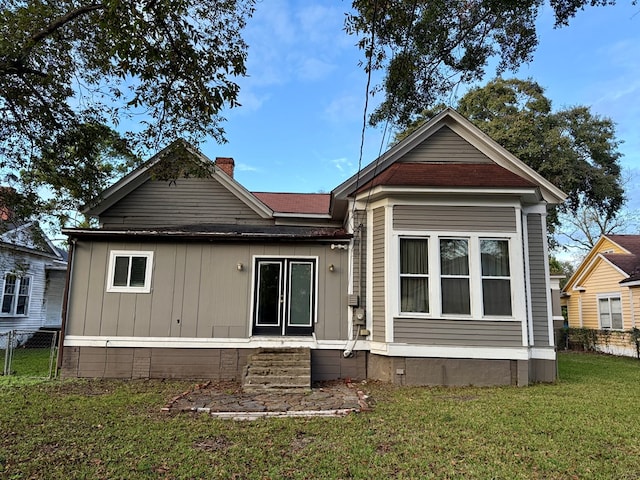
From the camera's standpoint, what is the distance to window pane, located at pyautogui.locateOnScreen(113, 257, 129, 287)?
30.3 ft

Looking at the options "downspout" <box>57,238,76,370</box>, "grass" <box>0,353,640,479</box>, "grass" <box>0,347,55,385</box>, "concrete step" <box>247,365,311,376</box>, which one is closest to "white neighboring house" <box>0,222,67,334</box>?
"grass" <box>0,347,55,385</box>

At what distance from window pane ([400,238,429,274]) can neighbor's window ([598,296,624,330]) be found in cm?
1386

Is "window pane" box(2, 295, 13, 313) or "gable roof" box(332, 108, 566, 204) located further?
"window pane" box(2, 295, 13, 313)

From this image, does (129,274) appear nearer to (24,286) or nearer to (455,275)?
(455,275)

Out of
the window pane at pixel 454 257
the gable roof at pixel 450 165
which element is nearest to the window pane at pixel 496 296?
the window pane at pixel 454 257

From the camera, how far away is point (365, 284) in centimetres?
909

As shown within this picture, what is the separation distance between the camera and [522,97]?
21.5m

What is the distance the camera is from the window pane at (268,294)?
9398 mm

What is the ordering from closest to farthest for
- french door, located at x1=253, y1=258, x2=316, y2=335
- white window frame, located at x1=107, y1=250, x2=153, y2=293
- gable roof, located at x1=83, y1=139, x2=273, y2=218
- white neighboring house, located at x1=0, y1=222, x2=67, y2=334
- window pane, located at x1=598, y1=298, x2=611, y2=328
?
white window frame, located at x1=107, y1=250, x2=153, y2=293 → french door, located at x1=253, y1=258, x2=316, y2=335 → gable roof, located at x1=83, y1=139, x2=273, y2=218 → white neighboring house, located at x1=0, y1=222, x2=67, y2=334 → window pane, located at x1=598, y1=298, x2=611, y2=328

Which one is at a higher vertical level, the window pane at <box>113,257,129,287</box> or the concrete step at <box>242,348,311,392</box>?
the window pane at <box>113,257,129,287</box>

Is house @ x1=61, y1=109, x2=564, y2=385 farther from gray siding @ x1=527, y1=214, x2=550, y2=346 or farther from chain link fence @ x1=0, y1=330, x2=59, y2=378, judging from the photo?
chain link fence @ x1=0, y1=330, x2=59, y2=378

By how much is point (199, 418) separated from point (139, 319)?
4.17 meters

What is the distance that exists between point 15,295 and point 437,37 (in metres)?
17.8

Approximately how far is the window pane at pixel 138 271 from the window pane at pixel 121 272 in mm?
135
